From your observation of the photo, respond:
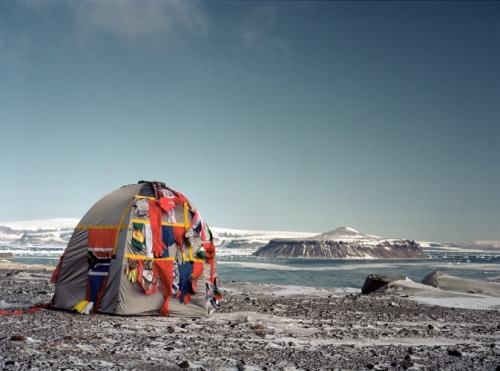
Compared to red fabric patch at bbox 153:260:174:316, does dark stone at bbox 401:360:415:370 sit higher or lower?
lower

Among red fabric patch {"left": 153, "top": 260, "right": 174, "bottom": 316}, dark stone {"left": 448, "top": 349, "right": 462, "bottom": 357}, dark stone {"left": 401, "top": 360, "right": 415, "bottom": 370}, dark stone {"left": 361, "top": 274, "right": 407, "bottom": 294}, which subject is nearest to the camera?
dark stone {"left": 401, "top": 360, "right": 415, "bottom": 370}

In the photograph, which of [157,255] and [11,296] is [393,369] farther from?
[11,296]

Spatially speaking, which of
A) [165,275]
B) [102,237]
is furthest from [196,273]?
[102,237]

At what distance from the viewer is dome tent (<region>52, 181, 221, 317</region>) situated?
13.8m

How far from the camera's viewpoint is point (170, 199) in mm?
14719

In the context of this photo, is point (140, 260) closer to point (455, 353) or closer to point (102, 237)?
point (102, 237)

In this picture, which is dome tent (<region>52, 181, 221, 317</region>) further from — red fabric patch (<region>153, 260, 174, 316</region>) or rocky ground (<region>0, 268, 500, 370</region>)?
rocky ground (<region>0, 268, 500, 370</region>)

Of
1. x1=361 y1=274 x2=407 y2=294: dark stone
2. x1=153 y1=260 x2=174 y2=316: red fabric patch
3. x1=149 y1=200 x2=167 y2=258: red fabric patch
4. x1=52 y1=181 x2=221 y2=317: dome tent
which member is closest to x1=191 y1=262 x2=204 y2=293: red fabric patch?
x1=52 y1=181 x2=221 y2=317: dome tent

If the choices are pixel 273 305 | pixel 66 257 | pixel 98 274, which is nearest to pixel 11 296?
pixel 66 257

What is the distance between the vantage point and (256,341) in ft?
34.0

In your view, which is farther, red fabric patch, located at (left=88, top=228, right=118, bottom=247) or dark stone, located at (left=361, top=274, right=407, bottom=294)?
dark stone, located at (left=361, top=274, right=407, bottom=294)

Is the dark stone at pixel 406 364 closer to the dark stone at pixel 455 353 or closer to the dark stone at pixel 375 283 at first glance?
the dark stone at pixel 455 353

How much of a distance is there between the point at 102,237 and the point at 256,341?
6.31m

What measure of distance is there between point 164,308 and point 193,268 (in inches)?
55.9
